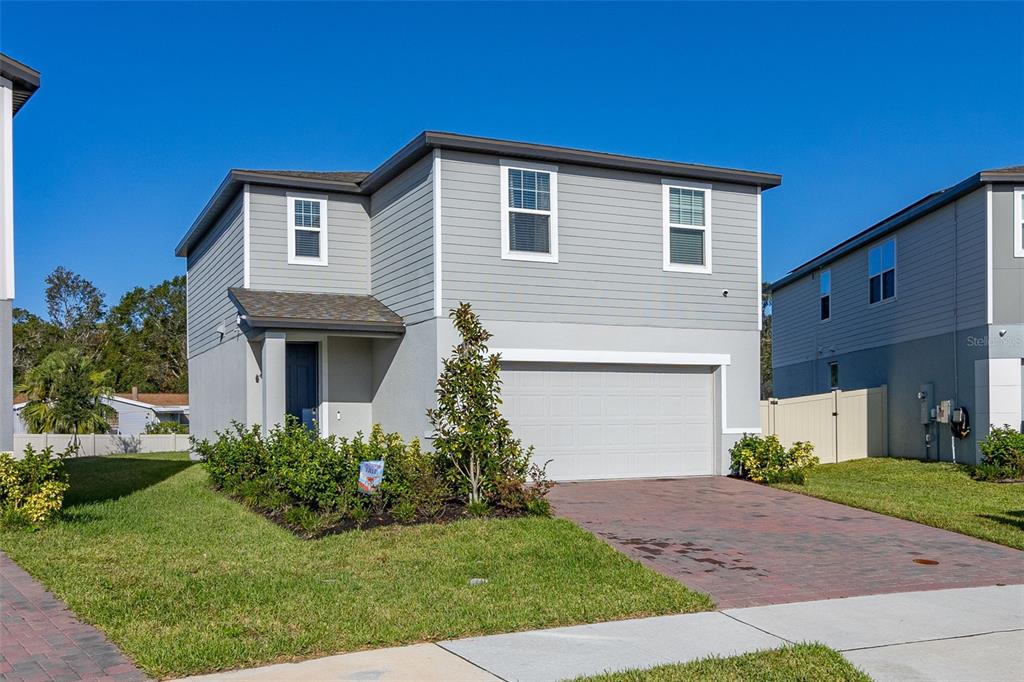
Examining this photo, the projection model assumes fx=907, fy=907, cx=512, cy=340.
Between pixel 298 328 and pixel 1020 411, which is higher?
pixel 298 328

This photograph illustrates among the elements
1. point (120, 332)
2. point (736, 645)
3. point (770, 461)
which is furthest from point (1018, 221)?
point (120, 332)

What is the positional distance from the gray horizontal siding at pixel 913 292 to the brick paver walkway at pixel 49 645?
16.7 metres

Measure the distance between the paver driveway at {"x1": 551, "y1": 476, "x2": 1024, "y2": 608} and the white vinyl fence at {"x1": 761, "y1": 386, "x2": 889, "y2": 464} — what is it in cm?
521

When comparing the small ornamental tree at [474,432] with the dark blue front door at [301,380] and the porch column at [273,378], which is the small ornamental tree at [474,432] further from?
the dark blue front door at [301,380]

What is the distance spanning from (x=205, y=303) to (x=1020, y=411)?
56.6 ft

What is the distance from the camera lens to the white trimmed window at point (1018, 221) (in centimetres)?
1761

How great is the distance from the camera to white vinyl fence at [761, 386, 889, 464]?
19453 mm

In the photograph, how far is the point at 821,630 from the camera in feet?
22.7

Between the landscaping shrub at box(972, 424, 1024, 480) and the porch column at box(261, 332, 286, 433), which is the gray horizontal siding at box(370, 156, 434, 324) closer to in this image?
the porch column at box(261, 332, 286, 433)

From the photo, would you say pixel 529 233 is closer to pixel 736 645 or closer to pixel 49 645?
pixel 736 645

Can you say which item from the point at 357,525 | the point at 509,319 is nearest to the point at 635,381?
the point at 509,319

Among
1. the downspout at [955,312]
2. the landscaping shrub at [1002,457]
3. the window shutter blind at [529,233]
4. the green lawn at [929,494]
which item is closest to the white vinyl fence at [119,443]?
the window shutter blind at [529,233]

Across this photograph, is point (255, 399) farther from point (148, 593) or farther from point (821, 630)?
point (821, 630)

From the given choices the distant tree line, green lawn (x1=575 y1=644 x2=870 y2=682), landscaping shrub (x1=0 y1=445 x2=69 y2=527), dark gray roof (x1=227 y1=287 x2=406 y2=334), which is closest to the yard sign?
landscaping shrub (x1=0 y1=445 x2=69 y2=527)
